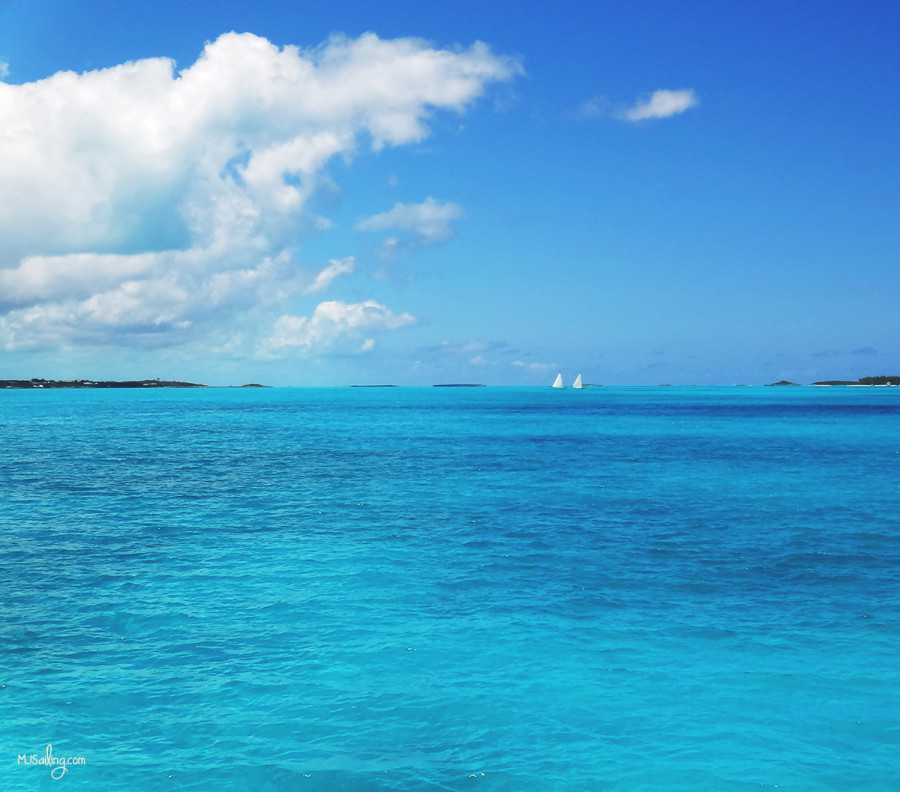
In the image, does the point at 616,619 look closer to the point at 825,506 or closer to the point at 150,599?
the point at 150,599

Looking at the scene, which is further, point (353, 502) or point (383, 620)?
point (353, 502)

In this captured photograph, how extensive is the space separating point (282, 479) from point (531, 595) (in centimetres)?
3498

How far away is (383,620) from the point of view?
22.8m

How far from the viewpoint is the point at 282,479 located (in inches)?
2179

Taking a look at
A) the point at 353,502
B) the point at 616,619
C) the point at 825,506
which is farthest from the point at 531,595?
the point at 825,506

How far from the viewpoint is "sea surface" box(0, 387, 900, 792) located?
14539mm

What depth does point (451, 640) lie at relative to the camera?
20.9 meters

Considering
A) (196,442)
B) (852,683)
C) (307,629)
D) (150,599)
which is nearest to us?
(852,683)

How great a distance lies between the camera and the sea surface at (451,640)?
47.7ft

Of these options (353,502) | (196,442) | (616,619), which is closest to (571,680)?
(616,619)

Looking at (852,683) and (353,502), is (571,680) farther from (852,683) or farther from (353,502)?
(353,502)

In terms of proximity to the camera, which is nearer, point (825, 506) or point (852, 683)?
point (852, 683)

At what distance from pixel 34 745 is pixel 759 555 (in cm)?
2824

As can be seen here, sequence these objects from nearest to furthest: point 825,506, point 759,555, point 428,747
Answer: point 428,747, point 759,555, point 825,506
